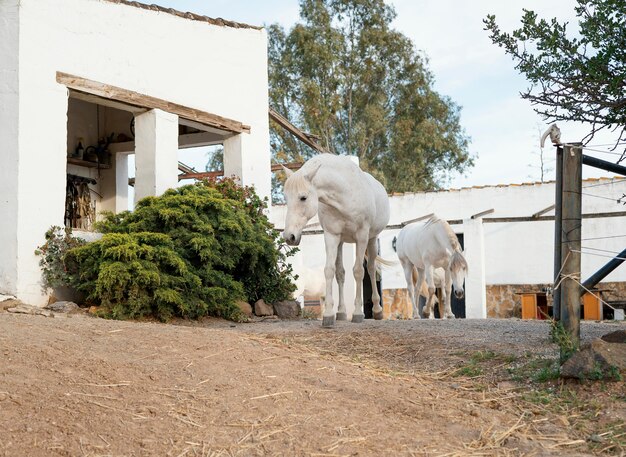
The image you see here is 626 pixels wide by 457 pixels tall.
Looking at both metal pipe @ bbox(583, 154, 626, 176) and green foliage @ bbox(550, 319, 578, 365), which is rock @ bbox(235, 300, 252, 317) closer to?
green foliage @ bbox(550, 319, 578, 365)

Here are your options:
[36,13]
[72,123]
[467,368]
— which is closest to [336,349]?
[467,368]

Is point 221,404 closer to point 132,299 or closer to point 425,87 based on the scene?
point 132,299

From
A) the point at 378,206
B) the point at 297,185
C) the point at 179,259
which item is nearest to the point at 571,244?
the point at 297,185

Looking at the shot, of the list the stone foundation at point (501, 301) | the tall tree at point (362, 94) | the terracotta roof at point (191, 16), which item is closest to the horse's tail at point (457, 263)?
the terracotta roof at point (191, 16)

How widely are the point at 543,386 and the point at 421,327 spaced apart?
2914mm

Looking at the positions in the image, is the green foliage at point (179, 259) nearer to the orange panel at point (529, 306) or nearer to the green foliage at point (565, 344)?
the green foliage at point (565, 344)

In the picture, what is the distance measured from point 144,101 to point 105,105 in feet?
3.16

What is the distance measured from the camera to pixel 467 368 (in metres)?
5.76

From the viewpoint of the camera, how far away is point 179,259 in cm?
920

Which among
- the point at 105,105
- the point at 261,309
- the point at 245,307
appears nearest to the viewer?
the point at 245,307

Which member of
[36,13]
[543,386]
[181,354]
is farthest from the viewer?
[36,13]

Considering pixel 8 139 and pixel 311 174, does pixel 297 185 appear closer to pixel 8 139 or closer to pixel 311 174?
pixel 311 174

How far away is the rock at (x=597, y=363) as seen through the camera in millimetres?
5012

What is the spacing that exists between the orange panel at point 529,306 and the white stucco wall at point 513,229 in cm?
142
